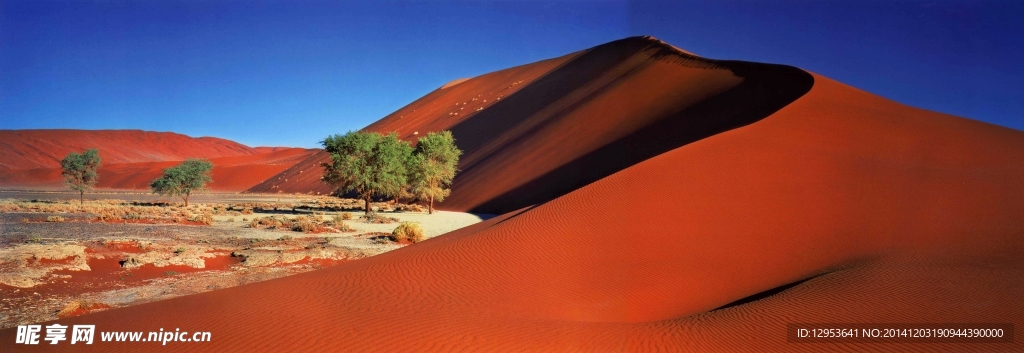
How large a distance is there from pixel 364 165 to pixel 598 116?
2027 centimetres

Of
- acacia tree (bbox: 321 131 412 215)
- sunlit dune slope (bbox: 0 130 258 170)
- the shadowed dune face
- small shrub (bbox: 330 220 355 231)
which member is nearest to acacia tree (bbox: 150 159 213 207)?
acacia tree (bbox: 321 131 412 215)

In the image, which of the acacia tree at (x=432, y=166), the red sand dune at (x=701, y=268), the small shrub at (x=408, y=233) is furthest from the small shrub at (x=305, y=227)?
the acacia tree at (x=432, y=166)

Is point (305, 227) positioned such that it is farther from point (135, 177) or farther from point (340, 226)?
point (135, 177)

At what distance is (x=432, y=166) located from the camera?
40.2m

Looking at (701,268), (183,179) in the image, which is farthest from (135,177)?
(701,268)

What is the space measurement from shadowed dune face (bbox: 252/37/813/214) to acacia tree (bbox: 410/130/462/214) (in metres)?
2.89

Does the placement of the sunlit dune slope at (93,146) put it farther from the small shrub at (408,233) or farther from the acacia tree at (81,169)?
the small shrub at (408,233)

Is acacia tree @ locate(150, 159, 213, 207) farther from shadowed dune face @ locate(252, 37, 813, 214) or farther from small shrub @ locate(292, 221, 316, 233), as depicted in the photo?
small shrub @ locate(292, 221, 316, 233)

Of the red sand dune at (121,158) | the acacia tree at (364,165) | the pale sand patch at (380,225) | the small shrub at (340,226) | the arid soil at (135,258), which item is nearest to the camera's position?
the arid soil at (135,258)

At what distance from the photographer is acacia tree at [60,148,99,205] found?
4178 centimetres

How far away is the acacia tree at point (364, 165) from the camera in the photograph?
3769 cm

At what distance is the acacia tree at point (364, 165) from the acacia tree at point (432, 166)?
3.91 ft

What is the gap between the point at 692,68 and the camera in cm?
4803

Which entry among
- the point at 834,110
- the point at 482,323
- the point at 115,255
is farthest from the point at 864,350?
the point at 834,110
